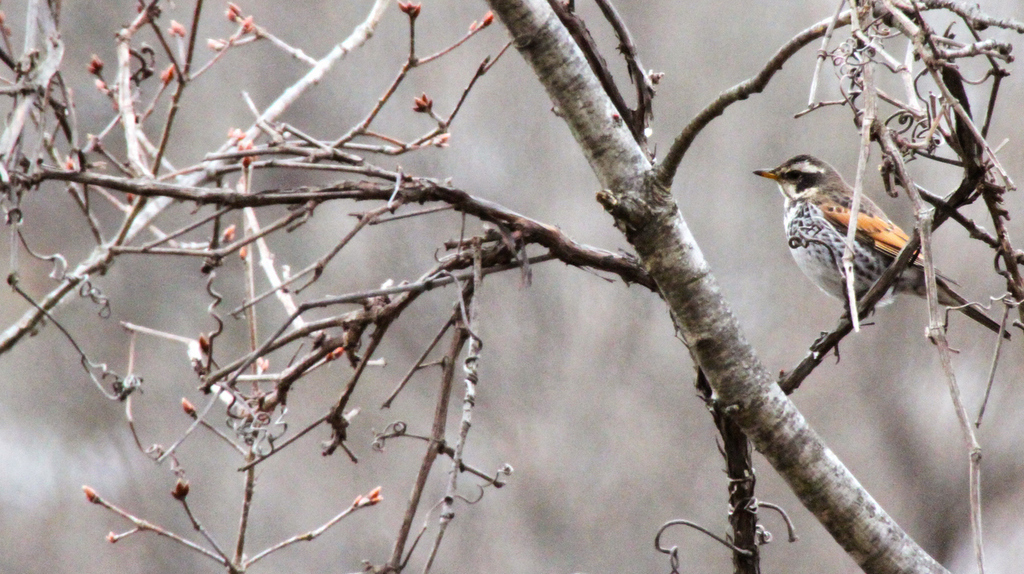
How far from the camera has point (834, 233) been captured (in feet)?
12.6

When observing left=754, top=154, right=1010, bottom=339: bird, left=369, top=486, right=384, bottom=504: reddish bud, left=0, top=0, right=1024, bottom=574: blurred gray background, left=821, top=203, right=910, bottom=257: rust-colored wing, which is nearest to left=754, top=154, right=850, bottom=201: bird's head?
left=754, top=154, right=1010, bottom=339: bird

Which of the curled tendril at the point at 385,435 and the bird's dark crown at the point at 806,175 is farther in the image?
the bird's dark crown at the point at 806,175

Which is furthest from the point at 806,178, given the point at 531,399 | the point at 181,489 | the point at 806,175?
the point at 181,489

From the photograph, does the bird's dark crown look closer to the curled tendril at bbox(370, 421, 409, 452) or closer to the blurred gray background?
the blurred gray background

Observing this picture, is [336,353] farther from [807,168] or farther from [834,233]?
[807,168]

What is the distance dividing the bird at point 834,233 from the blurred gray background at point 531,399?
2.21 metres

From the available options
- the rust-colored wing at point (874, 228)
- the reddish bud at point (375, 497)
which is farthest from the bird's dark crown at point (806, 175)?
the reddish bud at point (375, 497)

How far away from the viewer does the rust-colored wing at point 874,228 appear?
387 cm

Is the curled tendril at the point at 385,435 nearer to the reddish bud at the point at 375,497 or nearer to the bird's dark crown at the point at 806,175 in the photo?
the reddish bud at the point at 375,497

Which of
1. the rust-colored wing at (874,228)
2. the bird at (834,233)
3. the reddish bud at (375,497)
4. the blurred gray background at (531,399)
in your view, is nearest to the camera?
the reddish bud at (375,497)

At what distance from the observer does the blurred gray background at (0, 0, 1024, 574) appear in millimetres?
6395

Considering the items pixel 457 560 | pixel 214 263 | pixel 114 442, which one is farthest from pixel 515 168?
pixel 214 263

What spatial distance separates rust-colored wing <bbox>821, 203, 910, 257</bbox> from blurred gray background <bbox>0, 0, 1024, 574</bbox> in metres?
2.34

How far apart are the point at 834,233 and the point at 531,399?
3.28m
